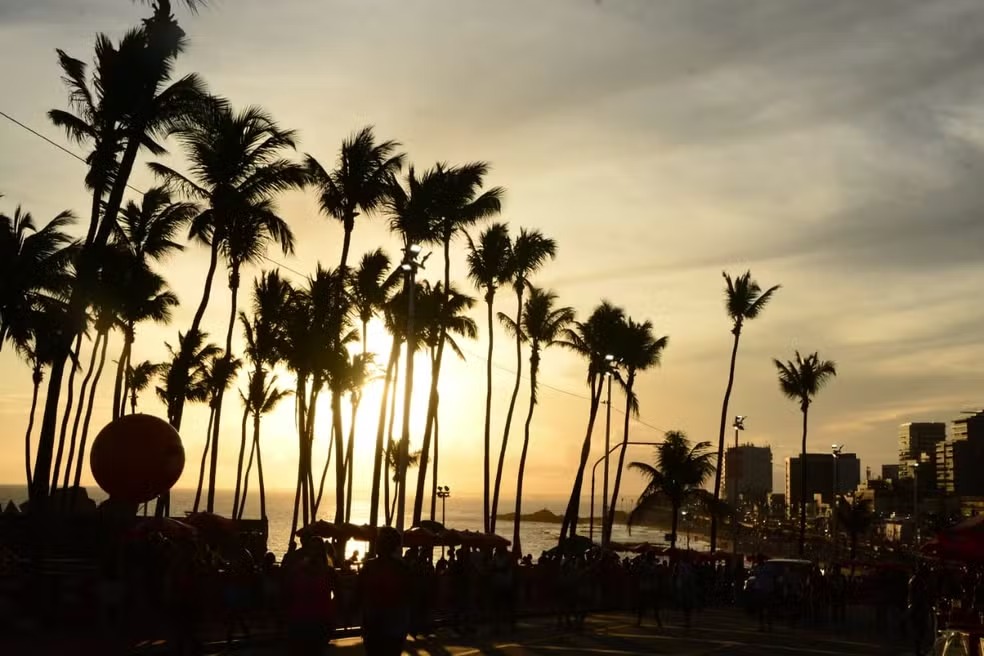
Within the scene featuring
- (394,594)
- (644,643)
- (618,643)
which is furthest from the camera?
(644,643)

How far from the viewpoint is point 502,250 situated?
54656 mm

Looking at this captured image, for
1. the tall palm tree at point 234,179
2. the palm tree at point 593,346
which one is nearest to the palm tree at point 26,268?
the tall palm tree at point 234,179

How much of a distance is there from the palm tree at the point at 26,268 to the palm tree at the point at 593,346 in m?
32.6

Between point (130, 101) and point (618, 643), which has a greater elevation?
point (130, 101)

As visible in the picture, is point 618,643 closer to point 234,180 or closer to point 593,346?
point 234,180

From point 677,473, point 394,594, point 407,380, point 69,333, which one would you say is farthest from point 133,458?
point 677,473

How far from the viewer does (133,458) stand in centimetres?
1672

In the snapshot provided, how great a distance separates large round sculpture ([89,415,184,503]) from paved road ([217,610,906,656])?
12.0 feet

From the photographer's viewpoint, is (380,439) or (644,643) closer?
(644,643)

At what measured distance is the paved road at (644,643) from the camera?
20.3 metres

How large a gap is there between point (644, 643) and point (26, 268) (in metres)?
23.5

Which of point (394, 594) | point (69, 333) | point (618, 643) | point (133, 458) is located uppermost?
point (69, 333)

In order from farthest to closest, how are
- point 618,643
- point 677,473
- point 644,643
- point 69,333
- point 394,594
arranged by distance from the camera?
point 677,473 → point 69,333 → point 644,643 → point 618,643 → point 394,594

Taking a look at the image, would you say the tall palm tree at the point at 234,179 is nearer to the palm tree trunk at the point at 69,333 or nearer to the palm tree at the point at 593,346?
the palm tree trunk at the point at 69,333
